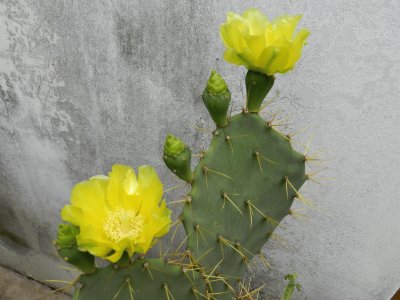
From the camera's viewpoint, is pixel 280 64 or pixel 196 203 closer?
pixel 280 64

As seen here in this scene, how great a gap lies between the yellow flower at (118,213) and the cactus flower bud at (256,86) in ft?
1.01

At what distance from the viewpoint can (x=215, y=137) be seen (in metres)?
1.22

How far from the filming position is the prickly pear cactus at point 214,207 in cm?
99

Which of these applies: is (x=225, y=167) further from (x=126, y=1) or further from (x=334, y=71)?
(x=126, y=1)

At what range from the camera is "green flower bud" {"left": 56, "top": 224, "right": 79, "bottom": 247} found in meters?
0.98

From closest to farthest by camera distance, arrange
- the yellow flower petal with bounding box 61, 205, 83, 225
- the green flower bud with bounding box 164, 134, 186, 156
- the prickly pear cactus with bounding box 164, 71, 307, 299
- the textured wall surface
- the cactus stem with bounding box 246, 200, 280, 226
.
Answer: the yellow flower petal with bounding box 61, 205, 83, 225 < the green flower bud with bounding box 164, 134, 186, 156 < the prickly pear cactus with bounding box 164, 71, 307, 299 < the cactus stem with bounding box 246, 200, 280, 226 < the textured wall surface

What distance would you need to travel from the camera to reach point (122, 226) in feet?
3.18

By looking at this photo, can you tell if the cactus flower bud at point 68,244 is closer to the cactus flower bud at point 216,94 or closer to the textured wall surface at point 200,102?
the cactus flower bud at point 216,94

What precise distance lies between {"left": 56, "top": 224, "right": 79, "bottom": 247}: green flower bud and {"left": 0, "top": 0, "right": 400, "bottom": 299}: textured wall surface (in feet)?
2.86

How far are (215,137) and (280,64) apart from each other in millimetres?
234

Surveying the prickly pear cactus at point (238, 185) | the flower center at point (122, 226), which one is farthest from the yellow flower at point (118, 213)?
the prickly pear cactus at point (238, 185)

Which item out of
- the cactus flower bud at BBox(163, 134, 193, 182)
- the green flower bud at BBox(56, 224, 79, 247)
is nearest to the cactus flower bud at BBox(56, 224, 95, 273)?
the green flower bud at BBox(56, 224, 79, 247)

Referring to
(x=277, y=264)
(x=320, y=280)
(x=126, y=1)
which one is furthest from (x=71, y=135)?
(x=320, y=280)

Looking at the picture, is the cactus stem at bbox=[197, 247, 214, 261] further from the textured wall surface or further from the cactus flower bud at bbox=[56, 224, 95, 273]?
the textured wall surface
